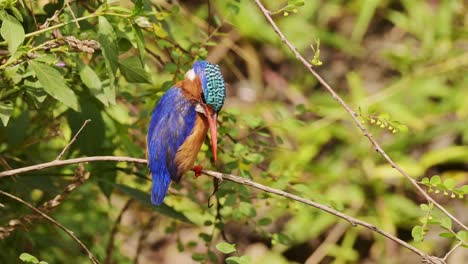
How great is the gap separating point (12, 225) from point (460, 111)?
364cm

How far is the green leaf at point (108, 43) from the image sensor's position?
2352mm

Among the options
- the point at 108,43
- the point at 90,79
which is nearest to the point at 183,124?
the point at 90,79

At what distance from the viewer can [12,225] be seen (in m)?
2.65

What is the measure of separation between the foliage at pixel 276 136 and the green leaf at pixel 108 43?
0.23 m

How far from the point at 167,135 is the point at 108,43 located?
0.52m

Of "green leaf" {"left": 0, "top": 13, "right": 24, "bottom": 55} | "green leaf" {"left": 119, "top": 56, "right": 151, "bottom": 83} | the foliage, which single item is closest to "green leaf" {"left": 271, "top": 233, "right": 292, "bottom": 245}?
the foliage

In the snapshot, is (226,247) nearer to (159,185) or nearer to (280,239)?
(159,185)

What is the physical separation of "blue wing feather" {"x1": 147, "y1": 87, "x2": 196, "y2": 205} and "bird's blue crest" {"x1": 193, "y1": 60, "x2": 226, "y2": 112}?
Result: 0.09 metres

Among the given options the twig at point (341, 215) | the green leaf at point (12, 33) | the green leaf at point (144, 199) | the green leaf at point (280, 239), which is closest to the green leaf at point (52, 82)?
the green leaf at point (12, 33)

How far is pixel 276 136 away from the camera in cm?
335

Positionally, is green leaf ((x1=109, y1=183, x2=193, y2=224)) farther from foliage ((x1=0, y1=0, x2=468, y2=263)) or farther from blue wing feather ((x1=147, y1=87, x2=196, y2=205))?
blue wing feather ((x1=147, y1=87, x2=196, y2=205))

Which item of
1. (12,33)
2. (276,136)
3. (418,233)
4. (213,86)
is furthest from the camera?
(276,136)

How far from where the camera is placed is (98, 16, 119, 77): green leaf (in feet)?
7.72

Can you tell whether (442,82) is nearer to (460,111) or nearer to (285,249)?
(460,111)
